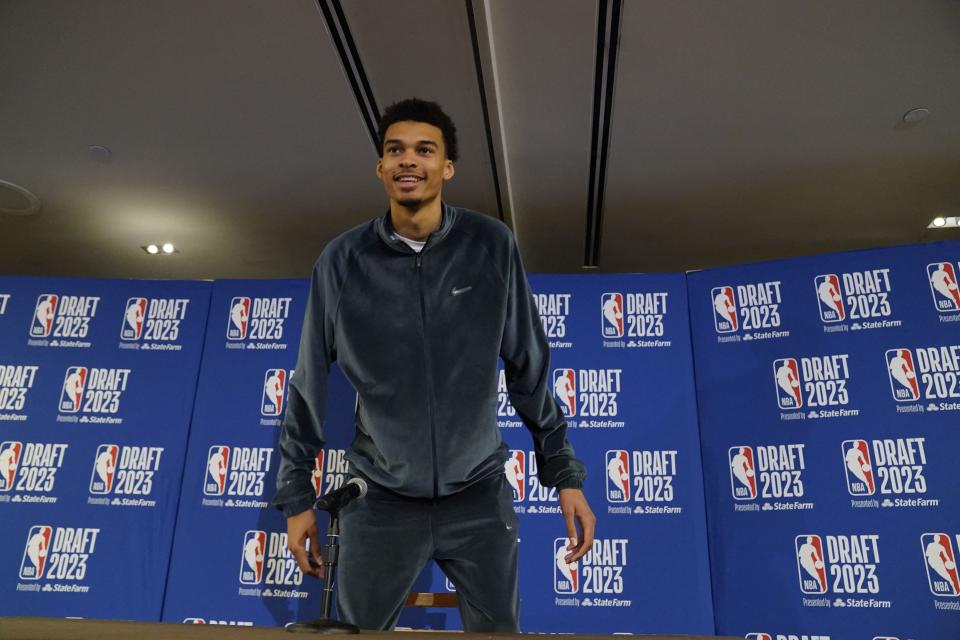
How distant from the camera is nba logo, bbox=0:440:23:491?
323 centimetres

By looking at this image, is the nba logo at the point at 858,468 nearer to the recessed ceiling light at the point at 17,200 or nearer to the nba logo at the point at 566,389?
the nba logo at the point at 566,389

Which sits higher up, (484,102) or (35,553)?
(484,102)

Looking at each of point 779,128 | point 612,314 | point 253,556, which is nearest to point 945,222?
point 779,128

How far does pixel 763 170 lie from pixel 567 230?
1.27m

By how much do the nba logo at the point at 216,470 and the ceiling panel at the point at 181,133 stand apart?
1.66 metres

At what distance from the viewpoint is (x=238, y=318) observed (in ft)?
11.5

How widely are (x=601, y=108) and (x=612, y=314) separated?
1042 mm

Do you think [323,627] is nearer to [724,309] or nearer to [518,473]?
[518,473]

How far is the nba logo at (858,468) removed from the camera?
2873mm

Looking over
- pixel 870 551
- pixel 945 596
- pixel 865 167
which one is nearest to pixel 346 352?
pixel 870 551

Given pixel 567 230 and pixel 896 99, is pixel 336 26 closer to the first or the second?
pixel 567 230

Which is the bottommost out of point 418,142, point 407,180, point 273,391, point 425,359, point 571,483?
point 571,483

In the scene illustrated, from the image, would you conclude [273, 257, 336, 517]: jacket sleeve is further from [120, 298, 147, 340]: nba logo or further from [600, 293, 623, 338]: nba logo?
[120, 298, 147, 340]: nba logo

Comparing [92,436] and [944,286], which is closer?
[944,286]
